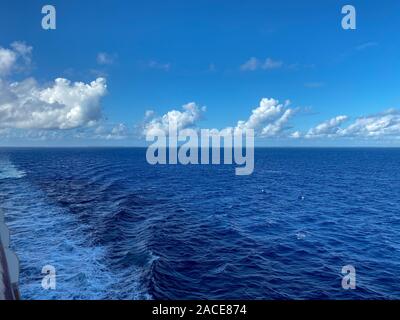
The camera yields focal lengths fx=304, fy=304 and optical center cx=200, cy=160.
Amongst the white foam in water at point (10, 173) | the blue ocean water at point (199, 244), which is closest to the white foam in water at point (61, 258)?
the blue ocean water at point (199, 244)

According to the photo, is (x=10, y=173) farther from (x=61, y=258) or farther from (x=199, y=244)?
(x=199, y=244)

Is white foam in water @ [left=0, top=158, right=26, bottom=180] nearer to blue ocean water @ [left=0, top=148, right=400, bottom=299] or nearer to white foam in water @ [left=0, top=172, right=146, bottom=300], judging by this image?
blue ocean water @ [left=0, top=148, right=400, bottom=299]

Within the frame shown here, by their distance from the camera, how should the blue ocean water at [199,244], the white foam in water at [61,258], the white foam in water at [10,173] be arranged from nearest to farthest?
the white foam in water at [61,258] → the blue ocean water at [199,244] → the white foam in water at [10,173]

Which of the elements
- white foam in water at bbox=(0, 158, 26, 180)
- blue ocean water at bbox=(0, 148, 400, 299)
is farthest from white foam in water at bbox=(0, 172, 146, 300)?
white foam in water at bbox=(0, 158, 26, 180)

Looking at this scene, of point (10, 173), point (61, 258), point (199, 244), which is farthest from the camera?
point (10, 173)

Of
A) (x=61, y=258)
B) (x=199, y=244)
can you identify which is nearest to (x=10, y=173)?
(x=61, y=258)

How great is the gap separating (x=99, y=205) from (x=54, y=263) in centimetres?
2084

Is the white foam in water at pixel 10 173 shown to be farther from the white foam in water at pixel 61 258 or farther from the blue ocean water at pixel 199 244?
the white foam in water at pixel 61 258

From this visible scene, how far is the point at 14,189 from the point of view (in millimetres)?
56625

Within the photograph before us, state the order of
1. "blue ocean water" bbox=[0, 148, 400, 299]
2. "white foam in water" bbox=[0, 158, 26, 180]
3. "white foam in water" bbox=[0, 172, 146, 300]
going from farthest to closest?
"white foam in water" bbox=[0, 158, 26, 180]
"blue ocean water" bbox=[0, 148, 400, 299]
"white foam in water" bbox=[0, 172, 146, 300]

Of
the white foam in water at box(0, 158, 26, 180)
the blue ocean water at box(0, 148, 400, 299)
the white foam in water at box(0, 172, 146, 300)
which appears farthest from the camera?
the white foam in water at box(0, 158, 26, 180)

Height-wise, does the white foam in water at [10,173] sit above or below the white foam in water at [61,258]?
above

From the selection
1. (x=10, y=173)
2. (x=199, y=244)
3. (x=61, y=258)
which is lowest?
(x=199, y=244)

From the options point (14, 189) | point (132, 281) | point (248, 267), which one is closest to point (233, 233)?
point (248, 267)
